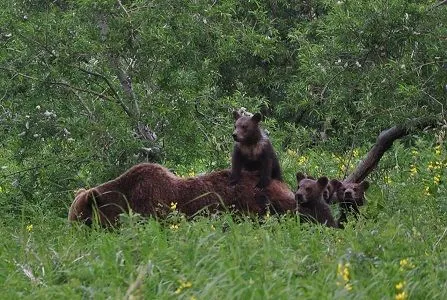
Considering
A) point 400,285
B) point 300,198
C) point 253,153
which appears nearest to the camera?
point 400,285

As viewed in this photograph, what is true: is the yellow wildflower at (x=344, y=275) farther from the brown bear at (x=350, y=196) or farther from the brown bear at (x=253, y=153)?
the brown bear at (x=350, y=196)

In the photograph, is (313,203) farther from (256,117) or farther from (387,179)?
(387,179)

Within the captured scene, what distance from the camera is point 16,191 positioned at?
12.0m

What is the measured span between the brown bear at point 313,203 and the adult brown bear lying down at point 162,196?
11 centimetres

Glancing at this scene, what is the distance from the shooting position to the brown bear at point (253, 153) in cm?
1030

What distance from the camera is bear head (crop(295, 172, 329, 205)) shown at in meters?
9.89

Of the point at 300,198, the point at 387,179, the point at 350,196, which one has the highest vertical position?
the point at 300,198

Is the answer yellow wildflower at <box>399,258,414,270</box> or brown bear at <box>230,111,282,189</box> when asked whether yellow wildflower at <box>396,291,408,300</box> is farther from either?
brown bear at <box>230,111,282,189</box>

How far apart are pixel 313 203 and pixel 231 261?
339cm

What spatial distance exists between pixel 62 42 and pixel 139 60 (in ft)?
2.85

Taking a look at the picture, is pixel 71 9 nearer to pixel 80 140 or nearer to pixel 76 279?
pixel 80 140

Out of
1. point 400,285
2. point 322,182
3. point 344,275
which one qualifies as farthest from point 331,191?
point 400,285

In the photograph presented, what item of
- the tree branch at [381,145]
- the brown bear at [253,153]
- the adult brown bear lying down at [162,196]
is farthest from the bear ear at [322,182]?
the tree branch at [381,145]

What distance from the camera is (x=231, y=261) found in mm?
6758
